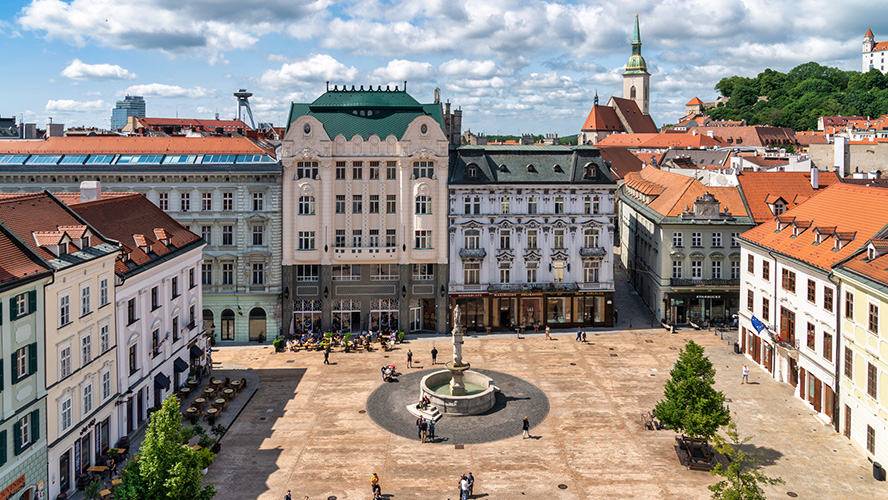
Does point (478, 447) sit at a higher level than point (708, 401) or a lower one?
lower

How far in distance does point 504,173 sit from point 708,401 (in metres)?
37.0

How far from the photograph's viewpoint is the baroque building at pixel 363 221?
67875mm

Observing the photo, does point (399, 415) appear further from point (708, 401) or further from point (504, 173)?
point (504, 173)

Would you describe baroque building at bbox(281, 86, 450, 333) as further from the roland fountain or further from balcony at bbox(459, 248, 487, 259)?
the roland fountain

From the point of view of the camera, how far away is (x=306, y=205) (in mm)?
68188

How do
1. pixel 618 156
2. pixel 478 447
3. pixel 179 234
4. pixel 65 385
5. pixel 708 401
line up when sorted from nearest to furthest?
pixel 65 385 < pixel 708 401 < pixel 478 447 < pixel 179 234 < pixel 618 156

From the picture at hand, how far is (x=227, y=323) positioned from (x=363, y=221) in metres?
16.2

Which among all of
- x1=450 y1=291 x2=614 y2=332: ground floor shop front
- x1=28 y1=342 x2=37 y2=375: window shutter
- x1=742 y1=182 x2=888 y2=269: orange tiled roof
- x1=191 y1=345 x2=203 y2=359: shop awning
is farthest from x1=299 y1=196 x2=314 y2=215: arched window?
x1=742 y1=182 x2=888 y2=269: orange tiled roof

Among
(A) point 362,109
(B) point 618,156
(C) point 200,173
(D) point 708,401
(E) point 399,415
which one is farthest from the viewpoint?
(B) point 618,156

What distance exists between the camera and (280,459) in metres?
40.3

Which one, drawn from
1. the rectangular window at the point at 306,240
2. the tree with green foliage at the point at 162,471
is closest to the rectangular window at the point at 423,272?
the rectangular window at the point at 306,240

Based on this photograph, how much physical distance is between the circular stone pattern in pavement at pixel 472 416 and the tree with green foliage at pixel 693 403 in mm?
9322

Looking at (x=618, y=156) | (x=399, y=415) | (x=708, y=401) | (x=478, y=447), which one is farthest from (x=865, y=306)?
(x=618, y=156)

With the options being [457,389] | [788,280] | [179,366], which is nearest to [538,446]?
[457,389]
